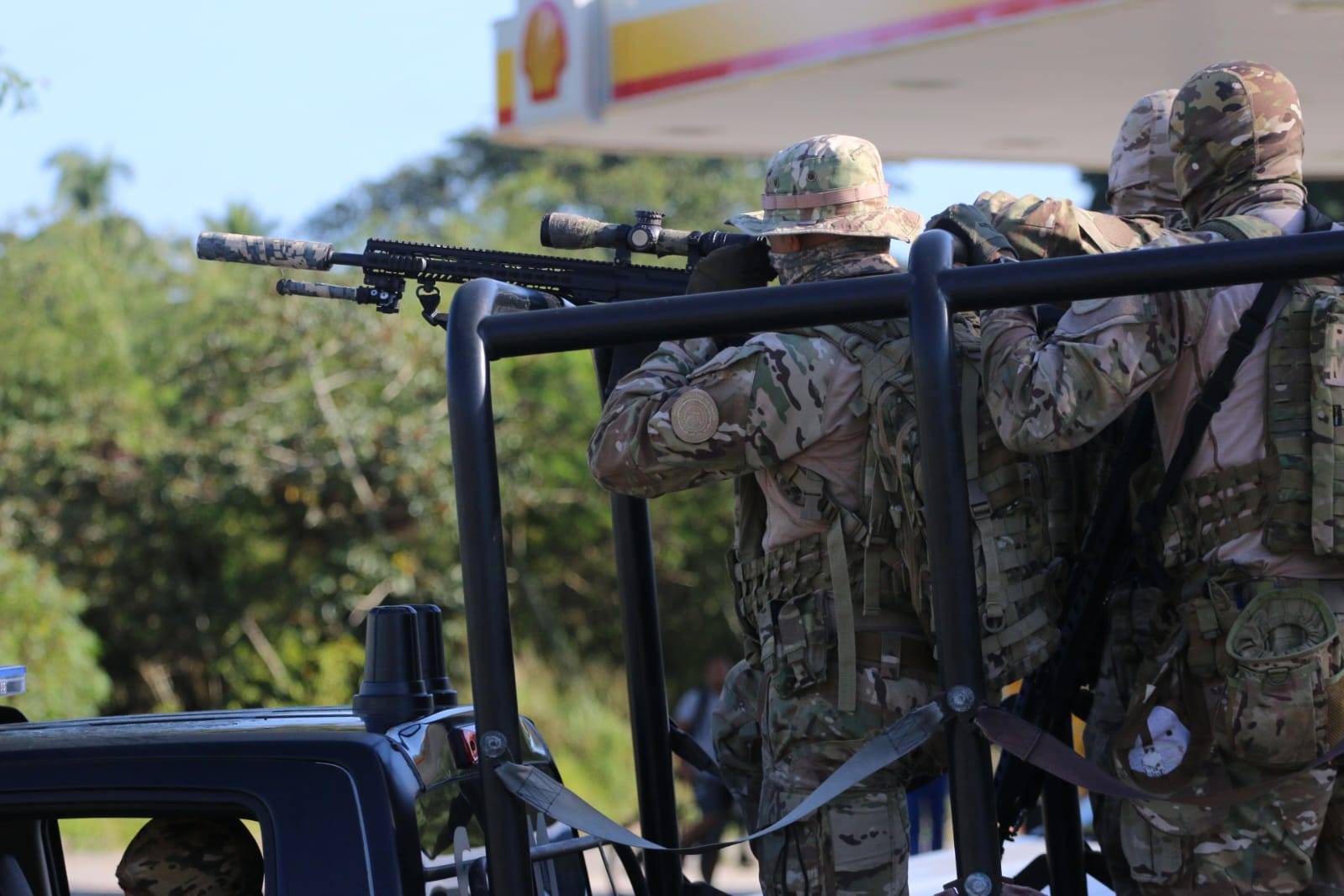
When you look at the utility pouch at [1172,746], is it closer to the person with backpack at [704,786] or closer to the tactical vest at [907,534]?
the tactical vest at [907,534]

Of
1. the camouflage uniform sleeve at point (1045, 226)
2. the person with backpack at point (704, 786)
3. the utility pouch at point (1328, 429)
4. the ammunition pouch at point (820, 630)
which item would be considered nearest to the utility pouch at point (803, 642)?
the ammunition pouch at point (820, 630)

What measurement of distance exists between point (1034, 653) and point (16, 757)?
1.52 metres

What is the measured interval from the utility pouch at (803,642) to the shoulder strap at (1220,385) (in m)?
0.57

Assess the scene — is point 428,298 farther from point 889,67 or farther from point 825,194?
point 889,67

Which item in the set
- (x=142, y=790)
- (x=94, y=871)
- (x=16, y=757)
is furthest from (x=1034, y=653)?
(x=94, y=871)

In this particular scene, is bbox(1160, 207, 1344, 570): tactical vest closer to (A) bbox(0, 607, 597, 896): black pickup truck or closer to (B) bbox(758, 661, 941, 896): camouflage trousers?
(B) bbox(758, 661, 941, 896): camouflage trousers

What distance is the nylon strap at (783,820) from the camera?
79.0 inches

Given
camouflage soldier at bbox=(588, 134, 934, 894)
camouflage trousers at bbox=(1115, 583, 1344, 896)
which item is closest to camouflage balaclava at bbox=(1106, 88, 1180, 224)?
camouflage soldier at bbox=(588, 134, 934, 894)

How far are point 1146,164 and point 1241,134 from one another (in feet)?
1.89

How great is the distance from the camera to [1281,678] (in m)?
2.30

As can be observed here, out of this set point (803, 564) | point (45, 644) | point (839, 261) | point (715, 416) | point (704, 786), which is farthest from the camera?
point (45, 644)

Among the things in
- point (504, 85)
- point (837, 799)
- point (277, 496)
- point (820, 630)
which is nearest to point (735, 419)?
point (820, 630)

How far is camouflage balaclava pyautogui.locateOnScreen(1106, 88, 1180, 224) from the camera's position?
3.10 meters

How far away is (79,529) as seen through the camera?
1510 centimetres
